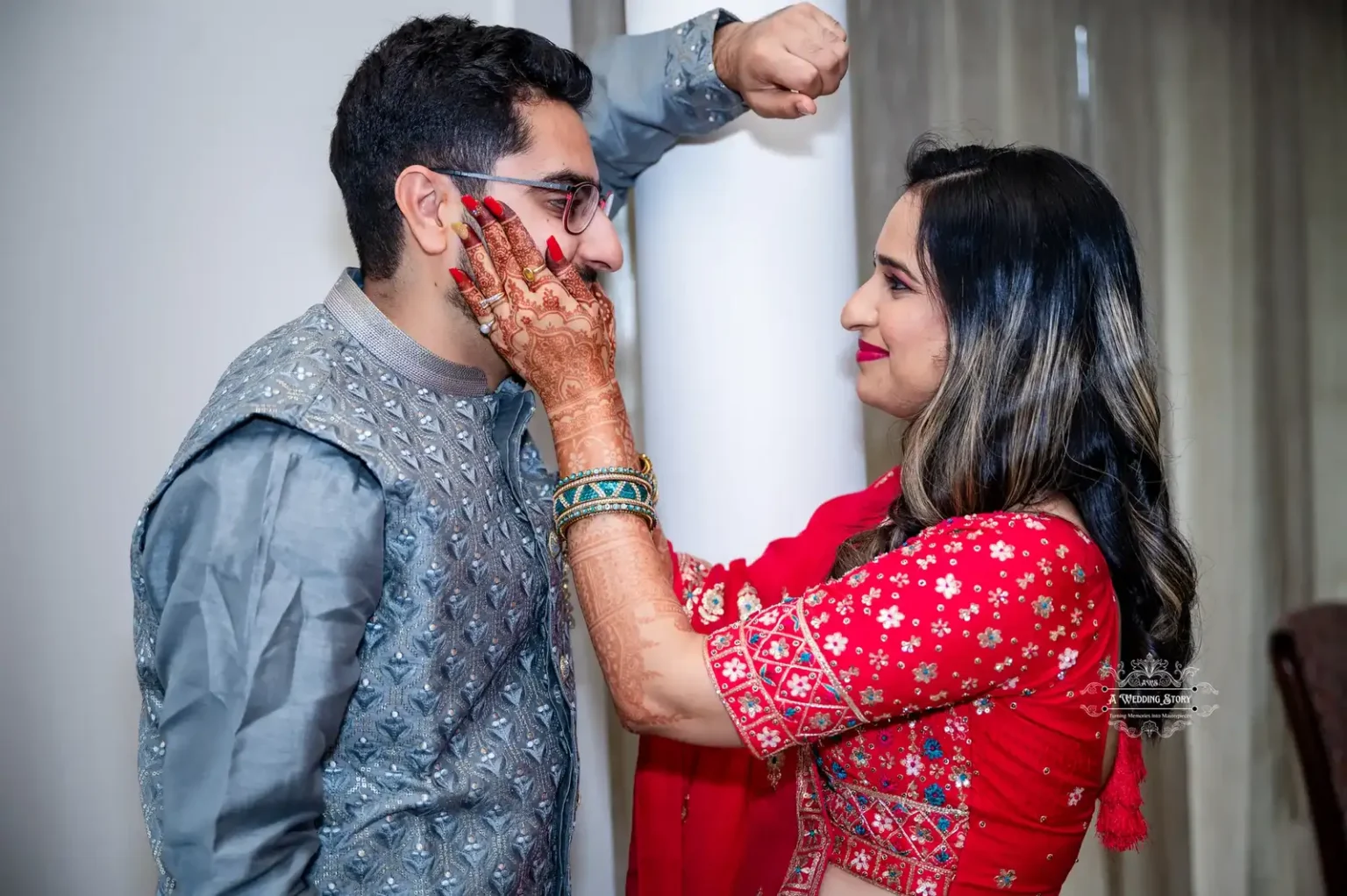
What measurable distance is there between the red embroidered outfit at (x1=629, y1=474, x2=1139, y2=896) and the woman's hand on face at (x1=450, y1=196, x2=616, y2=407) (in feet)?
1.15

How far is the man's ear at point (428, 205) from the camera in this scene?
1.27 metres

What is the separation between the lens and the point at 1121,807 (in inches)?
57.5

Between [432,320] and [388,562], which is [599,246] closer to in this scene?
[432,320]

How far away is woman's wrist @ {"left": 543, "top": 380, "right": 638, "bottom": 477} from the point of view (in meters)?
1.26

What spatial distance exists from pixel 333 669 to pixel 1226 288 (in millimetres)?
3033

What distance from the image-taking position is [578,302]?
1259 millimetres

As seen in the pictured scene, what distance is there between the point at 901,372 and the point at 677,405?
0.49 m

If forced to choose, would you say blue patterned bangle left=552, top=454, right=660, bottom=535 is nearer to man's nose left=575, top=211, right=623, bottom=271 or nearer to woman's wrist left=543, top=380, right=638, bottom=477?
woman's wrist left=543, top=380, right=638, bottom=477

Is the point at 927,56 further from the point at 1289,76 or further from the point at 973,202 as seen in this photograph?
the point at 1289,76

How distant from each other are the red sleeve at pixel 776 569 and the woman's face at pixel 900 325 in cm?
21

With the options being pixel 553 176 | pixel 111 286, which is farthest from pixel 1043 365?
pixel 111 286

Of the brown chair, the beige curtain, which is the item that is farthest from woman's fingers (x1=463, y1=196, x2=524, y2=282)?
the beige curtain

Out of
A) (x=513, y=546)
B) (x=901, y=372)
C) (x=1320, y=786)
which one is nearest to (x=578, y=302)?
(x=513, y=546)

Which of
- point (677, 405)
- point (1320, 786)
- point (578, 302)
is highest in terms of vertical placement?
point (578, 302)
